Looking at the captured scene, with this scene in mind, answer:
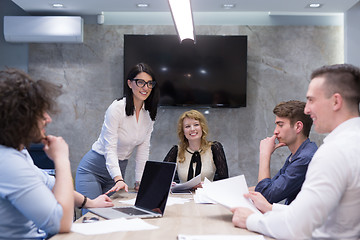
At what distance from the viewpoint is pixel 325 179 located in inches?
49.9

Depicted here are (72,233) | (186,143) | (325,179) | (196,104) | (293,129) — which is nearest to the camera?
(325,179)

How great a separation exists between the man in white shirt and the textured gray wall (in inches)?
140

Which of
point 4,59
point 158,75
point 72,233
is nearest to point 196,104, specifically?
point 158,75

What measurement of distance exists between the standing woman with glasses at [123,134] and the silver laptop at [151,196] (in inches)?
24.8

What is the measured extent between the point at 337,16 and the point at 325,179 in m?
4.39

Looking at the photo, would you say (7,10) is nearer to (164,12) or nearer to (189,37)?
(164,12)

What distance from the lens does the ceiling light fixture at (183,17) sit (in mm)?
2291

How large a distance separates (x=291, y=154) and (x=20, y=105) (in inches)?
65.3

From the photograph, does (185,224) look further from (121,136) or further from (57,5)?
(57,5)

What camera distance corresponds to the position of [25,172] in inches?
51.8

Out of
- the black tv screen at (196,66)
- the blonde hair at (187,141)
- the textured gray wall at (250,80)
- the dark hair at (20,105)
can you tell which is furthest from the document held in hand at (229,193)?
the textured gray wall at (250,80)

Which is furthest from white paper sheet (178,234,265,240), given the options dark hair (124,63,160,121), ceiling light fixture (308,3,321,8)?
ceiling light fixture (308,3,321,8)

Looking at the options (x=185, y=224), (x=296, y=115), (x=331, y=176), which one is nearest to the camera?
(x=331, y=176)

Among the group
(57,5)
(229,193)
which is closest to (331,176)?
(229,193)
